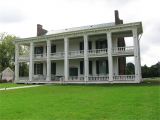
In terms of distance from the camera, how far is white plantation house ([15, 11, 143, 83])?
29.6 metres

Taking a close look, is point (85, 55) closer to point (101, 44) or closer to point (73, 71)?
point (101, 44)

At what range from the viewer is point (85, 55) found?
31.8 metres

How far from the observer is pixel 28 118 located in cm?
820

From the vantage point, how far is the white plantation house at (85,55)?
2962 centimetres

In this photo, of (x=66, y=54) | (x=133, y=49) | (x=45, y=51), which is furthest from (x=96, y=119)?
(x=45, y=51)

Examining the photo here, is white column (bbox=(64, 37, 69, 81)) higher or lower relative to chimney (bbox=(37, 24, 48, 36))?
lower

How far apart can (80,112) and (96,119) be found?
1.38 m

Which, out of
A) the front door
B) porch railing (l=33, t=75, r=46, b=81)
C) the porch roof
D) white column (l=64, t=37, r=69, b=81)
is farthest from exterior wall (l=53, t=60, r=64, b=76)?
the porch roof

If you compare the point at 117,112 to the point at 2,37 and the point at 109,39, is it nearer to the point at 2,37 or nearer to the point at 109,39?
the point at 109,39

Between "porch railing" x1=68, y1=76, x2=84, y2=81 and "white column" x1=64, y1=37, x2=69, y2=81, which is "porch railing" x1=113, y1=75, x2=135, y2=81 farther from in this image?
"white column" x1=64, y1=37, x2=69, y2=81

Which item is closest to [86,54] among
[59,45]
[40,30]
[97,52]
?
[97,52]

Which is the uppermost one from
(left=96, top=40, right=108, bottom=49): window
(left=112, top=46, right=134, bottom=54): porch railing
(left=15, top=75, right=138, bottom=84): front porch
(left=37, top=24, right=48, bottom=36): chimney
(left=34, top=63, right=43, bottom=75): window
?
(left=37, top=24, right=48, bottom=36): chimney

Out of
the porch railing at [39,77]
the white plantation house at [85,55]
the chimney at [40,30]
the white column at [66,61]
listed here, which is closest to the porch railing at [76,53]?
the white plantation house at [85,55]

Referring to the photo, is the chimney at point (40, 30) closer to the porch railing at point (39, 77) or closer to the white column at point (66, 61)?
the porch railing at point (39, 77)
